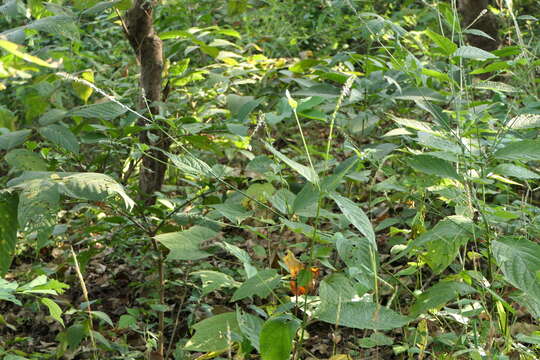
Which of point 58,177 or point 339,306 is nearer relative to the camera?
point 339,306

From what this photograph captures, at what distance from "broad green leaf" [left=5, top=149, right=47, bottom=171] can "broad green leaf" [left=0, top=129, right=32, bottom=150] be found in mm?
25

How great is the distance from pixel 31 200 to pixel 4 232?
0.92 ft

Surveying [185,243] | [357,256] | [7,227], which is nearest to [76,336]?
[7,227]

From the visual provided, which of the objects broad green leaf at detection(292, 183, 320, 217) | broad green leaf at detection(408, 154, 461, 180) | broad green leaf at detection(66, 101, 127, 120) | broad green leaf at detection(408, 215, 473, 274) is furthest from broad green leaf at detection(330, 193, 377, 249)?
broad green leaf at detection(66, 101, 127, 120)

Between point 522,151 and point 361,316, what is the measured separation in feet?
1.80

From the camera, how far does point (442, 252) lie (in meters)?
1.59

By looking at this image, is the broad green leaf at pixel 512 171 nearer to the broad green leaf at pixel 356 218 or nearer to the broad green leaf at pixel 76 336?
the broad green leaf at pixel 356 218

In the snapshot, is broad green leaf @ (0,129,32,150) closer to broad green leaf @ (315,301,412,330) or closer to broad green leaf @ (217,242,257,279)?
broad green leaf @ (217,242,257,279)

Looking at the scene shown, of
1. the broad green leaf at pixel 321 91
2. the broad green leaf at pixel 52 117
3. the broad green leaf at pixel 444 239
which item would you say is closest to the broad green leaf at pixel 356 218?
the broad green leaf at pixel 444 239

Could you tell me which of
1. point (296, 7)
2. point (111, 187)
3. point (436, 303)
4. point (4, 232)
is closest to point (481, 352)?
point (436, 303)

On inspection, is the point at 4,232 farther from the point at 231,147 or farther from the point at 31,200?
the point at 231,147

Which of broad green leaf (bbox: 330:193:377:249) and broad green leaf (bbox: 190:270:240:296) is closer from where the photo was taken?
broad green leaf (bbox: 330:193:377:249)

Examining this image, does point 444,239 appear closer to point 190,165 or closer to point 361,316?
point 361,316

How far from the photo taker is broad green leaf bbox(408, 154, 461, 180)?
1512mm
